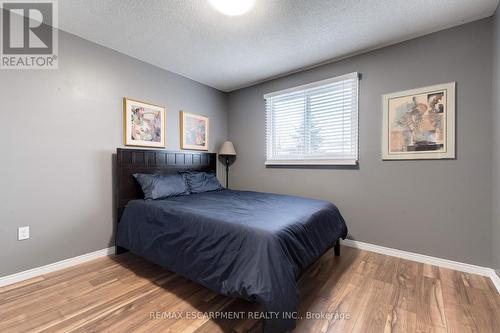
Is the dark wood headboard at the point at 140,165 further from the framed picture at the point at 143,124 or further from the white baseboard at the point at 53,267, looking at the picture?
the white baseboard at the point at 53,267

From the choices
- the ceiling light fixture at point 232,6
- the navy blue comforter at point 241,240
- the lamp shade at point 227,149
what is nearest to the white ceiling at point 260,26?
the ceiling light fixture at point 232,6

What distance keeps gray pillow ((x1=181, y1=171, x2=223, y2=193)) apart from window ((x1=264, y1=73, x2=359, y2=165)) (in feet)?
3.18

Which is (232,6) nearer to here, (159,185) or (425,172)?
(159,185)

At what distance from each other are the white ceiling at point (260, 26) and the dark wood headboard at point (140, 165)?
1.26 metres

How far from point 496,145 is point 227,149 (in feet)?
10.5

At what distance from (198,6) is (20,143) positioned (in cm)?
206

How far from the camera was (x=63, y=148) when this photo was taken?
230 cm

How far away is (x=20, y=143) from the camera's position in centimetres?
204

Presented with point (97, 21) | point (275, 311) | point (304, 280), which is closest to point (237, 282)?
point (275, 311)

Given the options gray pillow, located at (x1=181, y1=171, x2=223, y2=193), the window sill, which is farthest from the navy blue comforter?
the window sill

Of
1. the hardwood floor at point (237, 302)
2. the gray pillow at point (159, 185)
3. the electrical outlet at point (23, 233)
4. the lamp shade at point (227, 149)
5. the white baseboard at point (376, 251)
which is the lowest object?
the hardwood floor at point (237, 302)

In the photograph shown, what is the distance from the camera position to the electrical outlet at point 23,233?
2045 millimetres

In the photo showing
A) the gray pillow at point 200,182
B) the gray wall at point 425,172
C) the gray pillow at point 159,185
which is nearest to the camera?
the gray wall at point 425,172

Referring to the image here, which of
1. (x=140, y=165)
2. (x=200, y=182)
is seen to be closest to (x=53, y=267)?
(x=140, y=165)
